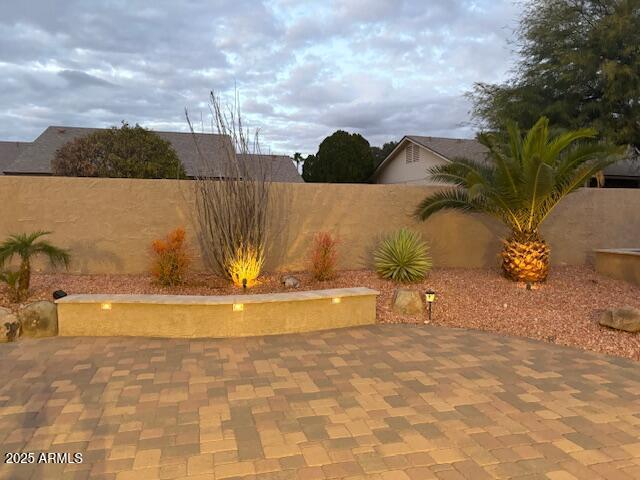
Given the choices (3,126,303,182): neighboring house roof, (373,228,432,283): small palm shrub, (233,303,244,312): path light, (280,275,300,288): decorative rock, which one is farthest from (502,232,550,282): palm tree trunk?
(3,126,303,182): neighboring house roof

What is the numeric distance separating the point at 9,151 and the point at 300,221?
26446 mm

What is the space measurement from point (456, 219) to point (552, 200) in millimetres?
2146

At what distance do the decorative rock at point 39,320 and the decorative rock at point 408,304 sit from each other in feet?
14.5

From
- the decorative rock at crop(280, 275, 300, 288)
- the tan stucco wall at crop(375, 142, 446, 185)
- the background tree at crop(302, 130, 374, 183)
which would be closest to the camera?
the decorative rock at crop(280, 275, 300, 288)

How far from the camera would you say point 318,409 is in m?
3.72

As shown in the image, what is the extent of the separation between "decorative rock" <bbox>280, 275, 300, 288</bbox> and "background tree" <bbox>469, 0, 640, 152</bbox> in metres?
9.75

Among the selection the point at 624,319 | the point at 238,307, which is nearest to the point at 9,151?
the point at 238,307

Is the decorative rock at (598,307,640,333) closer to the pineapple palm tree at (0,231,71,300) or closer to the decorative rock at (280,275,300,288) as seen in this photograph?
the decorative rock at (280,275,300,288)

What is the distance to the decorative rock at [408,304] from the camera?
660 centimetres

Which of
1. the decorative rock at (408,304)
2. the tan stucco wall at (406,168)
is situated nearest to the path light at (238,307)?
the decorative rock at (408,304)

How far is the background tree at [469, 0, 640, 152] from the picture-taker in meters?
12.4

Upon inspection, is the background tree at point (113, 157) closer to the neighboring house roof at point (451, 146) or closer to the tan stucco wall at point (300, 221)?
the tan stucco wall at point (300, 221)

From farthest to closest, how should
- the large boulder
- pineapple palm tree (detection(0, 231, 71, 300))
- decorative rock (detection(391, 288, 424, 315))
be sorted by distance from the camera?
decorative rock (detection(391, 288, 424, 315)), pineapple palm tree (detection(0, 231, 71, 300)), the large boulder

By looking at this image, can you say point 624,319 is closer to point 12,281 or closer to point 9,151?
point 12,281
